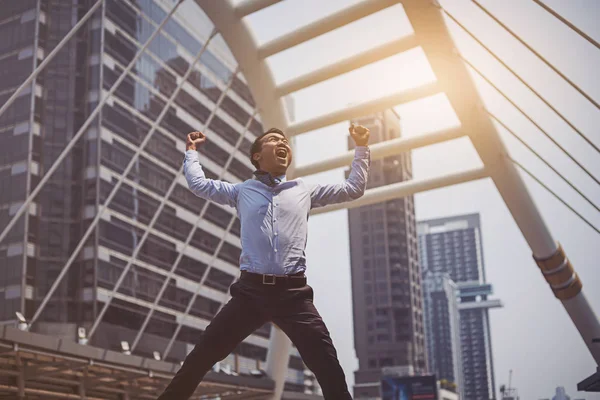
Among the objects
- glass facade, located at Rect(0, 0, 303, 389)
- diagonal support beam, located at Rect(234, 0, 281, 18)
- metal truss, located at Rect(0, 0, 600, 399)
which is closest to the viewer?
metal truss, located at Rect(0, 0, 600, 399)

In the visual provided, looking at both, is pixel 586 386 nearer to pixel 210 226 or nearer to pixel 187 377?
pixel 187 377

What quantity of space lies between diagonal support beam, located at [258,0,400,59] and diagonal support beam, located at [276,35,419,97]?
2.26ft

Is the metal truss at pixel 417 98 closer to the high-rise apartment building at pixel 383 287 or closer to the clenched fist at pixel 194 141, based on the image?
the clenched fist at pixel 194 141

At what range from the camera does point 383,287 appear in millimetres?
117000

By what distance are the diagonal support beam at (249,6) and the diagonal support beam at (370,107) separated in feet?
7.51

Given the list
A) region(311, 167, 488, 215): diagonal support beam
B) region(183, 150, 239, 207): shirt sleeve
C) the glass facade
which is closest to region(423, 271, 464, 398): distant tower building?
the glass facade

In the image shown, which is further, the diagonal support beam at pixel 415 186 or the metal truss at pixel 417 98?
the diagonal support beam at pixel 415 186

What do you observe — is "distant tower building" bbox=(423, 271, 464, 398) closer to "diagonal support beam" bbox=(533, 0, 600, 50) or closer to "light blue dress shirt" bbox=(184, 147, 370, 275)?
"diagonal support beam" bbox=(533, 0, 600, 50)

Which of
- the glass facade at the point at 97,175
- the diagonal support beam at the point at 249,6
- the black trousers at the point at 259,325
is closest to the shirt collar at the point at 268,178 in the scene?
the black trousers at the point at 259,325

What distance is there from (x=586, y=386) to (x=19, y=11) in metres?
39.5

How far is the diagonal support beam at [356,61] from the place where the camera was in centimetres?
1190

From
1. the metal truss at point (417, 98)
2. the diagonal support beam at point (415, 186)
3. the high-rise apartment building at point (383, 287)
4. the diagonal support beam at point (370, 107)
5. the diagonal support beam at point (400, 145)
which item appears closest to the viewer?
the metal truss at point (417, 98)

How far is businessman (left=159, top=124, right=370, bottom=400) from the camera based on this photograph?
393 centimetres

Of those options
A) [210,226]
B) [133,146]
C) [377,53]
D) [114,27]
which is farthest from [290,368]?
[377,53]
